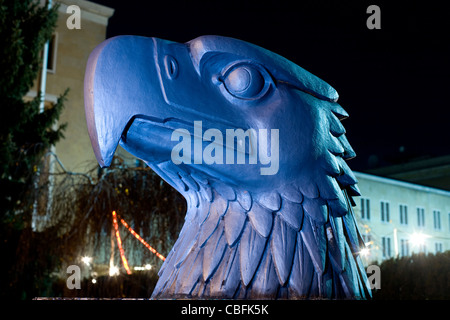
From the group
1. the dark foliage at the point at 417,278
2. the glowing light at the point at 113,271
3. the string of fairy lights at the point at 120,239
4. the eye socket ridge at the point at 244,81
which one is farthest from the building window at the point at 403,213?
the eye socket ridge at the point at 244,81

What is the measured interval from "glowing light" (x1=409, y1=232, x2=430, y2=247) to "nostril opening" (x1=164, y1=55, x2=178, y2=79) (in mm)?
24249

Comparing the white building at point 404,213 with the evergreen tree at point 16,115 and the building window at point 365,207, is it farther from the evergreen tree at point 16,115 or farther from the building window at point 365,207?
the evergreen tree at point 16,115

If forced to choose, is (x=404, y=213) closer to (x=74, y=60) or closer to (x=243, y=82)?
(x=74, y=60)

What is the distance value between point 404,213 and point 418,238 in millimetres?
1380

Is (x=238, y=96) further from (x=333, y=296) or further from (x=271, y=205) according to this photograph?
(x=333, y=296)

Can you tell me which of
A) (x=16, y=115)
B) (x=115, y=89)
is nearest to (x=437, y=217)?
(x=16, y=115)

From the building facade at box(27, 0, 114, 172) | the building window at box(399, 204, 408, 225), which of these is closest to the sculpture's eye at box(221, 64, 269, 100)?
the building facade at box(27, 0, 114, 172)

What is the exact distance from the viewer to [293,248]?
5.51 feet

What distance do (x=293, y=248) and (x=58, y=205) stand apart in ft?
20.9

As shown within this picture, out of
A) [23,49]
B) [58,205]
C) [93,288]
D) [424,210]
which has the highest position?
[23,49]

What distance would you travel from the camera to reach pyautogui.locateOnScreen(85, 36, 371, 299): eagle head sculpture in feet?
5.16

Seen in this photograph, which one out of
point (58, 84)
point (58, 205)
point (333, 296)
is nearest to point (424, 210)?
point (58, 84)

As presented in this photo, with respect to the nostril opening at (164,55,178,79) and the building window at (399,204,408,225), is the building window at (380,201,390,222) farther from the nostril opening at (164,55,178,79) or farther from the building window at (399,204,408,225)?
the nostril opening at (164,55,178,79)

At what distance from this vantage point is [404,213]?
24.0 m
